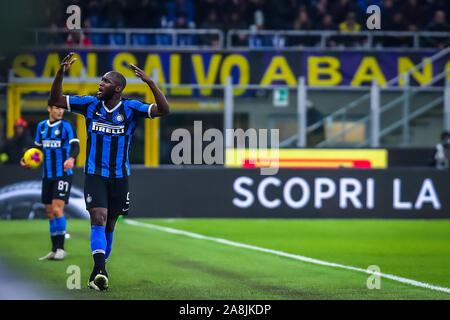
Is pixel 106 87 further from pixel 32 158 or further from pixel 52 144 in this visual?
pixel 32 158

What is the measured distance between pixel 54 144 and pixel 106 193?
332cm

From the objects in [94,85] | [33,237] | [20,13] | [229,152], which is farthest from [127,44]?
[20,13]

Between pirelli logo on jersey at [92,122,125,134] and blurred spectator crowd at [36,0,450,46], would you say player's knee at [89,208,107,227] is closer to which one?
pirelli logo on jersey at [92,122,125,134]

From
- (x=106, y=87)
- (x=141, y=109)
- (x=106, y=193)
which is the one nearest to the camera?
(x=106, y=87)

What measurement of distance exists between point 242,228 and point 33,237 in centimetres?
393

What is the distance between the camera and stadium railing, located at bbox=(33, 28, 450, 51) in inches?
816

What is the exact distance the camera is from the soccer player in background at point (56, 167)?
33.7 ft

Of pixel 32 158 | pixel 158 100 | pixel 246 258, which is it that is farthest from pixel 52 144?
pixel 158 100

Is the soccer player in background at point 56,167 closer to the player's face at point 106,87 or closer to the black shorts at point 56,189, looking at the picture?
the black shorts at point 56,189

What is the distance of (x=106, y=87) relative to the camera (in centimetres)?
716

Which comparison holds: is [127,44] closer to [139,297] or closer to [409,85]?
[409,85]

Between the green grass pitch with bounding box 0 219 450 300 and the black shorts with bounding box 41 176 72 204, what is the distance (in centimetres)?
75

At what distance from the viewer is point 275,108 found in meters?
20.0

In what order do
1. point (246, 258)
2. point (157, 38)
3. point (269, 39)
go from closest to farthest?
point (246, 258), point (157, 38), point (269, 39)
